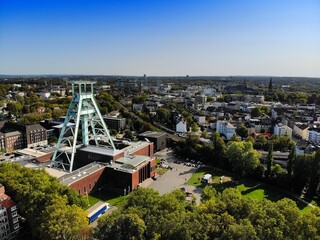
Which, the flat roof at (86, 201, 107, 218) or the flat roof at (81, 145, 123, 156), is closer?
the flat roof at (86, 201, 107, 218)

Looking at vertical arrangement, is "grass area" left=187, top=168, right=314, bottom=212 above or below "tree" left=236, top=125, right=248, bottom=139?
below

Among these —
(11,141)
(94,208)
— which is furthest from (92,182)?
(11,141)

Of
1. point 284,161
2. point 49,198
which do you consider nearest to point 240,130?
point 284,161

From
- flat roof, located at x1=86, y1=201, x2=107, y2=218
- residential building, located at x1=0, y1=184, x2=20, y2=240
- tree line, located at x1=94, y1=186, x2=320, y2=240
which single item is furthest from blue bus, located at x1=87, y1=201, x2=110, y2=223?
tree line, located at x1=94, y1=186, x2=320, y2=240

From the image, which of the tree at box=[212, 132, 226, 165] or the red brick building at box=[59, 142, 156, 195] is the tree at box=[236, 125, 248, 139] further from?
the red brick building at box=[59, 142, 156, 195]

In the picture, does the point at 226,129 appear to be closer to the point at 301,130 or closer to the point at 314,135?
the point at 301,130

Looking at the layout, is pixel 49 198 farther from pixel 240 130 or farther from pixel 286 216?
pixel 240 130

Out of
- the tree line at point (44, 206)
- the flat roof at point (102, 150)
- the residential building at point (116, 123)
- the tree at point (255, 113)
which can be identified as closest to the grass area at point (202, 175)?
the flat roof at point (102, 150)
